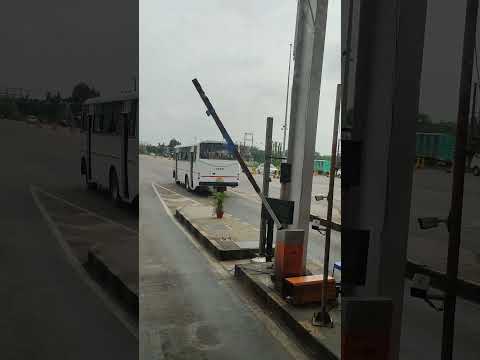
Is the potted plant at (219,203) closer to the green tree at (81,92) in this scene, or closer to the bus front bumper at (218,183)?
the bus front bumper at (218,183)

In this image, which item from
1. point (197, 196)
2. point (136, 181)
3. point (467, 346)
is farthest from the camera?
point (197, 196)

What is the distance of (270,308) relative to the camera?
333cm

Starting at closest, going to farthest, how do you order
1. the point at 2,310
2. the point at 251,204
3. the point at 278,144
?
1. the point at 2,310
2. the point at 278,144
3. the point at 251,204

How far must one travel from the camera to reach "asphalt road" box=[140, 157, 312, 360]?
260cm

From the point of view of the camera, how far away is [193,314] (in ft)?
10.3

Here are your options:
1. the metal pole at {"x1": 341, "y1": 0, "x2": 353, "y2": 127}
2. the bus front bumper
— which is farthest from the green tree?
the bus front bumper

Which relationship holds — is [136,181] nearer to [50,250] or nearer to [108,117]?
[108,117]

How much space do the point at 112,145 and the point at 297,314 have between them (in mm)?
2247

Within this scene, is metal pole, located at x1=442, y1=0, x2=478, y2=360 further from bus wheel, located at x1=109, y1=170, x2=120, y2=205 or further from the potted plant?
the potted plant

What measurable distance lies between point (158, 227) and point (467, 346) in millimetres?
4884

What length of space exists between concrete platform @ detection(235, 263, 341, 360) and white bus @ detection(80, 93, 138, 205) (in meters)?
1.82

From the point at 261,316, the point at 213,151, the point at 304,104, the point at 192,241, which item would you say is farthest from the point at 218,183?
the point at 261,316

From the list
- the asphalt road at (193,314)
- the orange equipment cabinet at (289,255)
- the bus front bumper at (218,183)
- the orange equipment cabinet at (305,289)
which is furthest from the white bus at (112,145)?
the bus front bumper at (218,183)

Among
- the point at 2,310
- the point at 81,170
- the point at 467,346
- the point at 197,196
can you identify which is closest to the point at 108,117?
the point at 81,170
